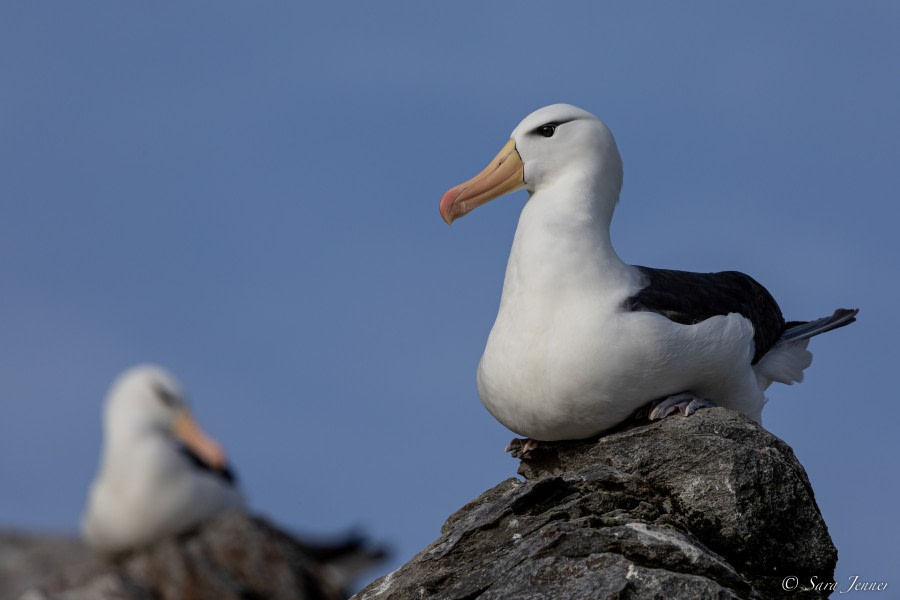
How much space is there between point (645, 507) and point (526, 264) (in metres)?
1.55

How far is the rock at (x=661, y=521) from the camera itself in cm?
556

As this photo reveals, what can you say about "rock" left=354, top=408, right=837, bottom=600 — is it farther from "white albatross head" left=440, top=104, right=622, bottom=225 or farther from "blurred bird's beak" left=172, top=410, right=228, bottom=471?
"blurred bird's beak" left=172, top=410, right=228, bottom=471

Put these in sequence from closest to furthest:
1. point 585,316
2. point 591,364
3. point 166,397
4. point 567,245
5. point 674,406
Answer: point 591,364
point 585,316
point 674,406
point 567,245
point 166,397

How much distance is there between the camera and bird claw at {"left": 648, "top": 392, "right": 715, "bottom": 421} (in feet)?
21.7

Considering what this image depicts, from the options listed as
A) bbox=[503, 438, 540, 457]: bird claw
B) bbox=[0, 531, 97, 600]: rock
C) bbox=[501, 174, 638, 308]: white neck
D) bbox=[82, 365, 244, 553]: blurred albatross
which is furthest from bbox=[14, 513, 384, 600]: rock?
bbox=[501, 174, 638, 308]: white neck

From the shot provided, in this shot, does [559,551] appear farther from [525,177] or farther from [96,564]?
[96,564]

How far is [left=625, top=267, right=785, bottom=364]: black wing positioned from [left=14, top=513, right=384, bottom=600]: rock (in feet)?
26.9

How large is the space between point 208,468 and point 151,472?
3.18 ft

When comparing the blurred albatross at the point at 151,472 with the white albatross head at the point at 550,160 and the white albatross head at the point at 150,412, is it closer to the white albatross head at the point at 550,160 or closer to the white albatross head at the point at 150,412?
the white albatross head at the point at 150,412

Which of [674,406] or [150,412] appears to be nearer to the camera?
[674,406]

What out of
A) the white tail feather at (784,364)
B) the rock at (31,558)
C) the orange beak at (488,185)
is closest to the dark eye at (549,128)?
the orange beak at (488,185)

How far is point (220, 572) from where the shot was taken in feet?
47.7

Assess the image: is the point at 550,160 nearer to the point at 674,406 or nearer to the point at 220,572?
the point at 674,406

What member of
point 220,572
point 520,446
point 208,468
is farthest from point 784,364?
point 208,468
